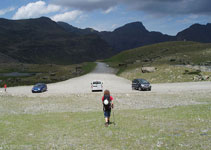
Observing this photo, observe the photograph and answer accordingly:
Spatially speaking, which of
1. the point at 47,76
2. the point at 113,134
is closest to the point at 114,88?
the point at 113,134

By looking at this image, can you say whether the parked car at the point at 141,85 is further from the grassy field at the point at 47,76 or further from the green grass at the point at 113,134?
the grassy field at the point at 47,76

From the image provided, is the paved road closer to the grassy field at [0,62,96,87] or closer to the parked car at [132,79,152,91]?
the parked car at [132,79,152,91]

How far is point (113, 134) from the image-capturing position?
13797 millimetres

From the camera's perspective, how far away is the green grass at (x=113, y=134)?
1146 cm

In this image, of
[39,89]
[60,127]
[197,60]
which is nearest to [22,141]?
[60,127]

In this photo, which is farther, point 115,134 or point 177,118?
point 177,118

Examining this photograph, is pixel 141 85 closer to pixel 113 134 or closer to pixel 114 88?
pixel 114 88

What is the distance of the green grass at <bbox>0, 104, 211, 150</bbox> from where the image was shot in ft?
37.6

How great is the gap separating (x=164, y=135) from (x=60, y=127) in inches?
307

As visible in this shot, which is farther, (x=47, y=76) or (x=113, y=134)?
(x=47, y=76)

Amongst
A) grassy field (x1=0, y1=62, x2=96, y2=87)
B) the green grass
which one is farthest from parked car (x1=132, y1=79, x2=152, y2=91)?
grassy field (x1=0, y1=62, x2=96, y2=87)

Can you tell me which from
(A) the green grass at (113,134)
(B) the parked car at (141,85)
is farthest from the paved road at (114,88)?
(A) the green grass at (113,134)

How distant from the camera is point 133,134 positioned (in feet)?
44.0

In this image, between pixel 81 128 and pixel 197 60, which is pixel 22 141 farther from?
pixel 197 60
